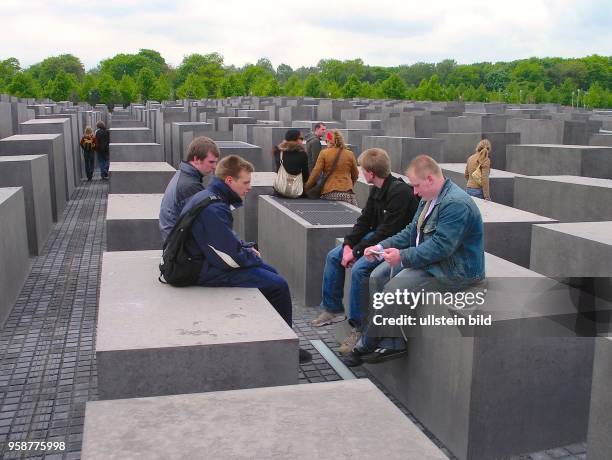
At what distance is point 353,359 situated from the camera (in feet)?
18.2

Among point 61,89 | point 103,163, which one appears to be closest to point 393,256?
point 103,163

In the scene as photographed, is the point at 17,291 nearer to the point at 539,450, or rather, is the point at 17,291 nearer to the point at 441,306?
the point at 441,306

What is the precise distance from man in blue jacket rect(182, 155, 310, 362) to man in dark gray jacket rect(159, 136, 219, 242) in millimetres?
744

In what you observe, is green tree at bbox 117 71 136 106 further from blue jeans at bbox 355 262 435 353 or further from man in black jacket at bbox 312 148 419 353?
blue jeans at bbox 355 262 435 353

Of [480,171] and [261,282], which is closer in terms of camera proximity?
[261,282]

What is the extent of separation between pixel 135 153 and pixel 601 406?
12.9m

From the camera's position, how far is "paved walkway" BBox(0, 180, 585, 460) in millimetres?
5021

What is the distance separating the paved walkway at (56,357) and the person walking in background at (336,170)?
2.12m

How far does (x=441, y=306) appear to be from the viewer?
4.87 meters

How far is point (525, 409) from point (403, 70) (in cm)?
14901

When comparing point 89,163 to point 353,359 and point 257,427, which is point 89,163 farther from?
point 257,427

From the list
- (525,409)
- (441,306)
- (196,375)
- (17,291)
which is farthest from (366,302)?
(17,291)

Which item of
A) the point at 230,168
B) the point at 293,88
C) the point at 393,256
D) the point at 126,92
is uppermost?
the point at 293,88

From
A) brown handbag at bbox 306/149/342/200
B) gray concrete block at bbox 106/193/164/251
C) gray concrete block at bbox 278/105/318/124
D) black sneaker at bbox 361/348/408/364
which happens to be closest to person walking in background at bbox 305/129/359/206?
brown handbag at bbox 306/149/342/200
